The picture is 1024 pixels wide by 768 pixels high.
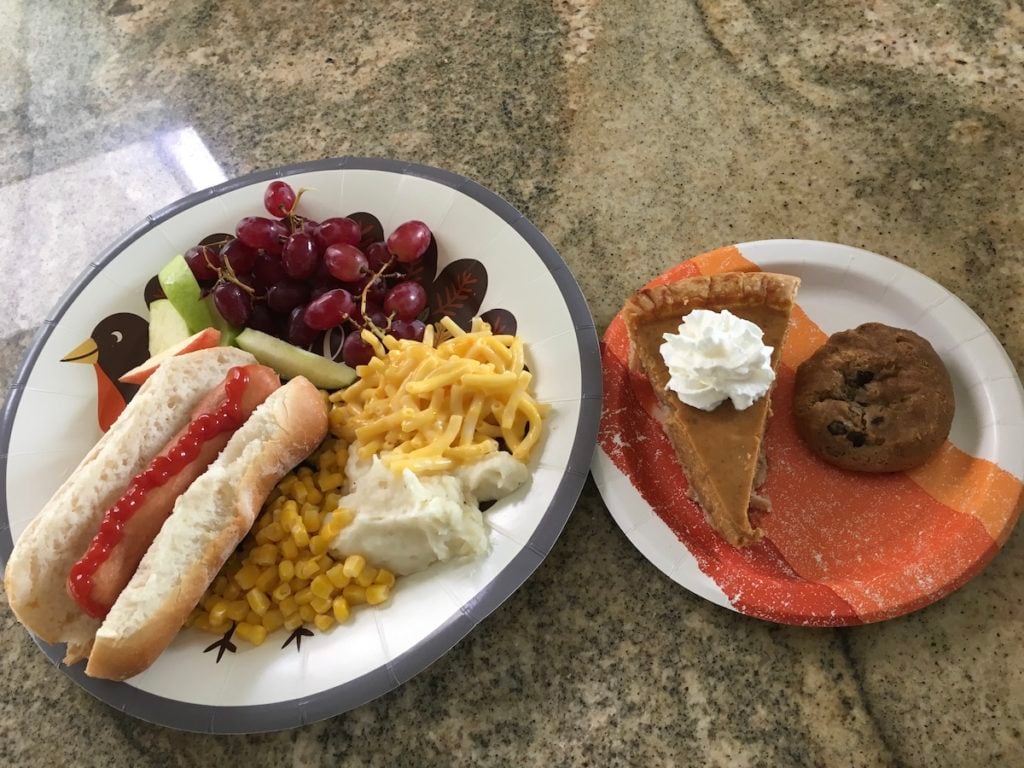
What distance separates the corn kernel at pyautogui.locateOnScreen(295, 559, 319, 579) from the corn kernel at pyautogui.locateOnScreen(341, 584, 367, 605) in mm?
81

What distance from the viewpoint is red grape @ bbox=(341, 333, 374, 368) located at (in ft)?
6.47

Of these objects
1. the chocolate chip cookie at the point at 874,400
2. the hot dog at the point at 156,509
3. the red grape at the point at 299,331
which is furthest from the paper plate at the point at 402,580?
the chocolate chip cookie at the point at 874,400

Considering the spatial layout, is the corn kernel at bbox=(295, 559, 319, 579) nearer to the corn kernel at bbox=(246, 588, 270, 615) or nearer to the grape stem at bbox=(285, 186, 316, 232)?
the corn kernel at bbox=(246, 588, 270, 615)

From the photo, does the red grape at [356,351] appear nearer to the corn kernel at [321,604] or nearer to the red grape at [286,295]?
the red grape at [286,295]

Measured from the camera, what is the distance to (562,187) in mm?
2287

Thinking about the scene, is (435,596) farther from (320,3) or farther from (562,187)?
(320,3)

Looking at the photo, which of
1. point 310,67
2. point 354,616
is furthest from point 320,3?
point 354,616

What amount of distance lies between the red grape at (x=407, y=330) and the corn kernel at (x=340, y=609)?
68cm

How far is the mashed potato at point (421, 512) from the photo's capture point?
160cm

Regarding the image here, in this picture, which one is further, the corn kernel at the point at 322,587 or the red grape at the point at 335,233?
the red grape at the point at 335,233

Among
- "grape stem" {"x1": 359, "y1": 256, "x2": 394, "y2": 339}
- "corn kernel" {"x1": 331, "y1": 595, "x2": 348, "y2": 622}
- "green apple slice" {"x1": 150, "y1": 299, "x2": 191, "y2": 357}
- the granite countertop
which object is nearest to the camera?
the granite countertop

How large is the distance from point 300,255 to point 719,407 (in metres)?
1.14

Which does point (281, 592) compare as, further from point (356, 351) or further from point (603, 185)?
point (603, 185)

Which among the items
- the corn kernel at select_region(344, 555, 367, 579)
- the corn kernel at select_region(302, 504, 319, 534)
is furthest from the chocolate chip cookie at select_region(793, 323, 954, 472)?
the corn kernel at select_region(302, 504, 319, 534)
